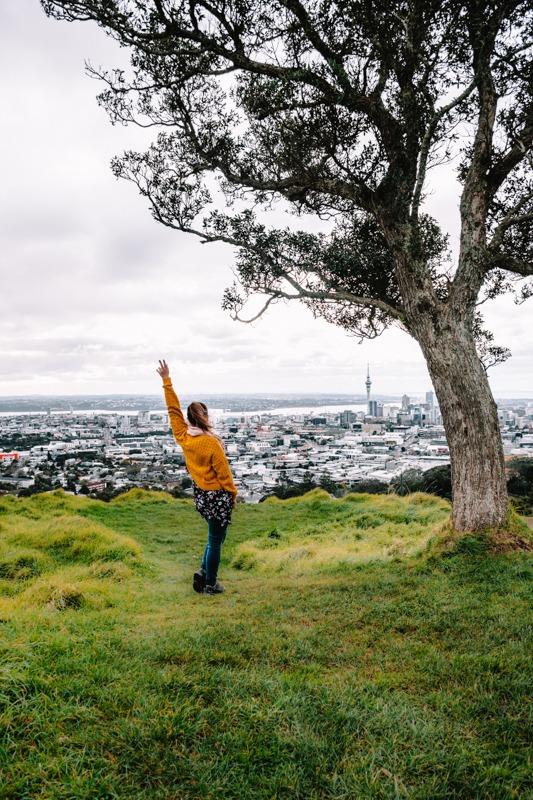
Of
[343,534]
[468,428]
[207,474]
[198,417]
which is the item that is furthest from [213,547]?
[343,534]

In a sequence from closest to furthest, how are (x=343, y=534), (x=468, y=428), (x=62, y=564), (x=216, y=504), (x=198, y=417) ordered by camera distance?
1. (x=216, y=504)
2. (x=198, y=417)
3. (x=468, y=428)
4. (x=62, y=564)
5. (x=343, y=534)

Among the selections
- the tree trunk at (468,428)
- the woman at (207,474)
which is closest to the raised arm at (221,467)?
the woman at (207,474)

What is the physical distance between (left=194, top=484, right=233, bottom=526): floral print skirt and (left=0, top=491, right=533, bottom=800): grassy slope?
1094 mm

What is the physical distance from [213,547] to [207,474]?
40.6 inches

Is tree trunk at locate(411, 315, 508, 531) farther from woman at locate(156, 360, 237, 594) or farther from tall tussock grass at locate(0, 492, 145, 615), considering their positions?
tall tussock grass at locate(0, 492, 145, 615)

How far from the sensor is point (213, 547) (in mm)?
6746

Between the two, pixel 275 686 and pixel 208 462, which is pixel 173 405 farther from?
pixel 275 686

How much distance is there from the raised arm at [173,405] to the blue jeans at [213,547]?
4.41 ft

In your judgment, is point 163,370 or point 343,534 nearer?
point 163,370

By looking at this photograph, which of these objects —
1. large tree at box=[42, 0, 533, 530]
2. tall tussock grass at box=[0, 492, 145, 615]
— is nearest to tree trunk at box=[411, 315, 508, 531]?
large tree at box=[42, 0, 533, 530]

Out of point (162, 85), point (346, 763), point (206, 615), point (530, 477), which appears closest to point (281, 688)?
point (346, 763)

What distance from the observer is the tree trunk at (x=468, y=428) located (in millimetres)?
7332

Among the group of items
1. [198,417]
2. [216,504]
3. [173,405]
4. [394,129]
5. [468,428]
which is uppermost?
[394,129]

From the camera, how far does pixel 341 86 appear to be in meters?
8.04
